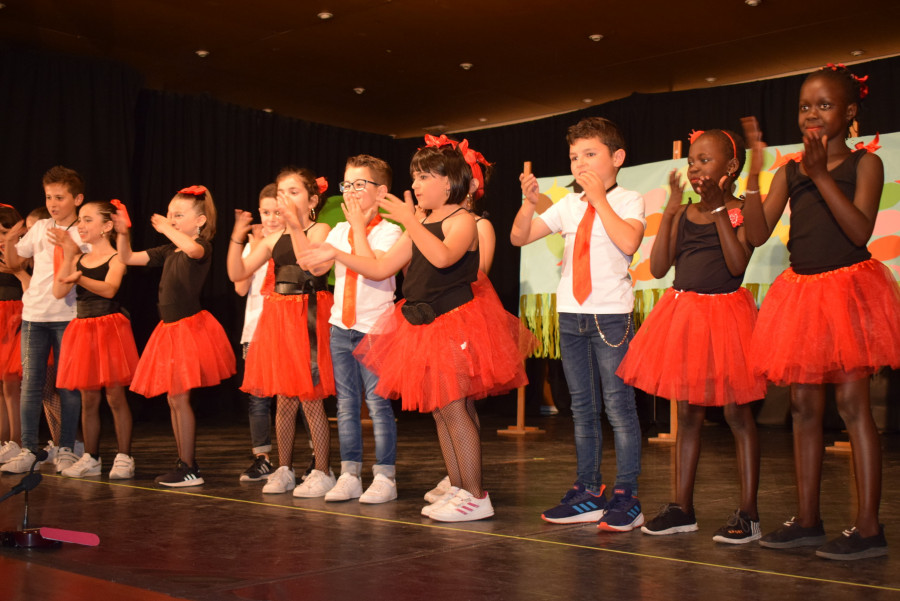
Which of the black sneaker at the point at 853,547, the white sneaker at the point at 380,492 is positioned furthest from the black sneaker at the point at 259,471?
the black sneaker at the point at 853,547

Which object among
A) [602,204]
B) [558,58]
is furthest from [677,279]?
[558,58]

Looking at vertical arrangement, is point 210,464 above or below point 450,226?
below

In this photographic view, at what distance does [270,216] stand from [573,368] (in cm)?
170

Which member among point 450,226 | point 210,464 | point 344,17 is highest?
point 344,17

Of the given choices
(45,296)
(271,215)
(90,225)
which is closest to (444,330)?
→ (271,215)

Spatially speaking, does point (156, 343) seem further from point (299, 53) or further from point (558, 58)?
point (558, 58)

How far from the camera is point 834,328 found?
2.23 metres

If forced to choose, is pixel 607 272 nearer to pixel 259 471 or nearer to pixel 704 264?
pixel 704 264

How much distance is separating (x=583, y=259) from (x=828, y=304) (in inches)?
30.3

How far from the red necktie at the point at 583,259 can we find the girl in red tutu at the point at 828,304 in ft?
1.70

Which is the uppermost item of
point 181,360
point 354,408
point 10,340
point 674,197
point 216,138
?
point 216,138

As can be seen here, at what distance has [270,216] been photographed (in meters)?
3.84

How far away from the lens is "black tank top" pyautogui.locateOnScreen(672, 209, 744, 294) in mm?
2547

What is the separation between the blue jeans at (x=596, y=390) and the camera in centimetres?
270
